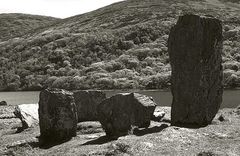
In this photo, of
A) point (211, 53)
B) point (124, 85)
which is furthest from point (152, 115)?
point (124, 85)

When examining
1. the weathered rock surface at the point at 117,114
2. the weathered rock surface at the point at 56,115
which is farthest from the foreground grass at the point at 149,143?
the weathered rock surface at the point at 56,115

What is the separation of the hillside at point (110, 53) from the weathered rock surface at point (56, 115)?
6317 centimetres

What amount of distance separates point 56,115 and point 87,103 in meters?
7.70

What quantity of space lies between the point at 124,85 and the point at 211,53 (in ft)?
214

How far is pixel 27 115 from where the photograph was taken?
134 ft

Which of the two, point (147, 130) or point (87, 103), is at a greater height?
point (87, 103)

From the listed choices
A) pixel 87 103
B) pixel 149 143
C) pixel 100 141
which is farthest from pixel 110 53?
pixel 149 143

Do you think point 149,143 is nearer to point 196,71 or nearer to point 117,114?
point 117,114

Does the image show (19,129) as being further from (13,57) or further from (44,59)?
(13,57)

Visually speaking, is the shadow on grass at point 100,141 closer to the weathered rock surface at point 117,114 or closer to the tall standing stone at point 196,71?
the weathered rock surface at point 117,114

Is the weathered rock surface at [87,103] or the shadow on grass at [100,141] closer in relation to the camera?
the shadow on grass at [100,141]

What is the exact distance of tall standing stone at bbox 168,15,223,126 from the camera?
35438 millimetres

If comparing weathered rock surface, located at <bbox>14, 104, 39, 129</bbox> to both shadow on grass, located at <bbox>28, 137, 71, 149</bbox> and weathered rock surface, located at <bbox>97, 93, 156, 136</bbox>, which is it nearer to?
shadow on grass, located at <bbox>28, 137, 71, 149</bbox>

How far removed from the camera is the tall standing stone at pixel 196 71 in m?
35.4
